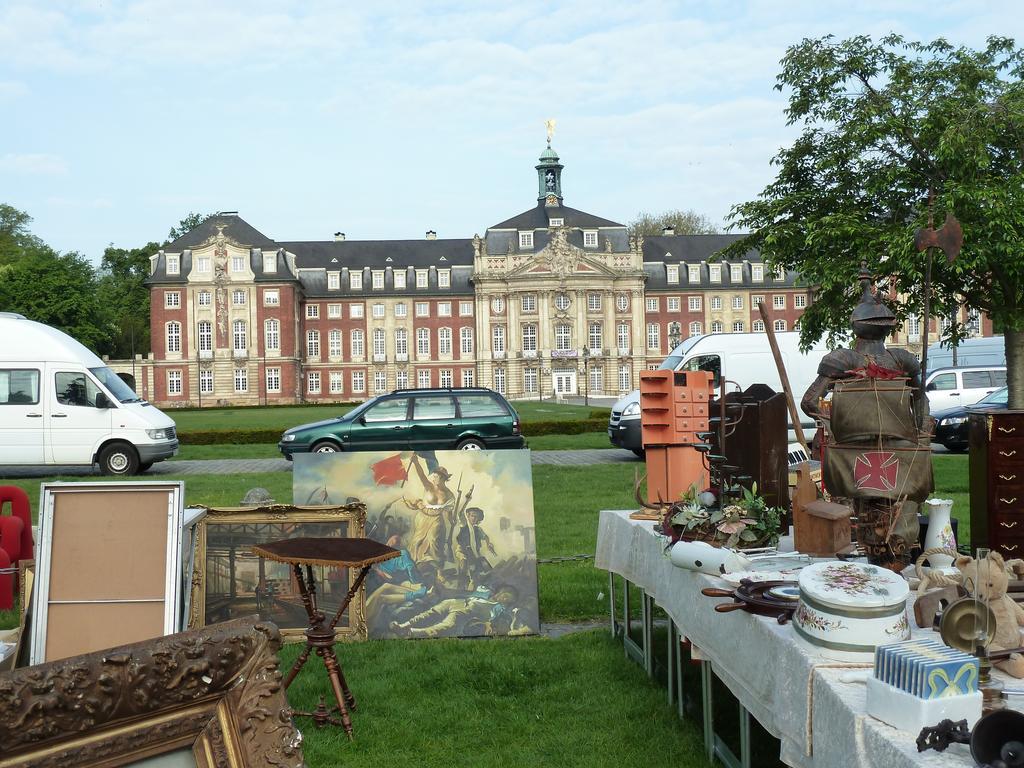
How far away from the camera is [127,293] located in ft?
270

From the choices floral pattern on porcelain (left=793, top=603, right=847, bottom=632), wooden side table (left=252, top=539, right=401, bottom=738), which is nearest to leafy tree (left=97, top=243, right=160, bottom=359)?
wooden side table (left=252, top=539, right=401, bottom=738)

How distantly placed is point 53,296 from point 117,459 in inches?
2033

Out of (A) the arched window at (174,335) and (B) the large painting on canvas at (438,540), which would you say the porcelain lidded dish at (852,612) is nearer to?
(B) the large painting on canvas at (438,540)

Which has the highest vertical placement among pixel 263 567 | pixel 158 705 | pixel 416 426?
pixel 158 705

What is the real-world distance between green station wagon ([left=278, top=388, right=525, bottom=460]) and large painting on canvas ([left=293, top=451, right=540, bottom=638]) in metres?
11.3

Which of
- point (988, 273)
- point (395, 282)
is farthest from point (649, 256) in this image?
point (988, 273)

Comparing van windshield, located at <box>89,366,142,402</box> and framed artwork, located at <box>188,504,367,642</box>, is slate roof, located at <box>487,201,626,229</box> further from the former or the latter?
framed artwork, located at <box>188,504,367,642</box>

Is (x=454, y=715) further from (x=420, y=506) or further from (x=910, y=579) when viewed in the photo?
(x=910, y=579)

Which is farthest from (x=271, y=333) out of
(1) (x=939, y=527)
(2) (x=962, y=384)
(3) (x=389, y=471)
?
(1) (x=939, y=527)

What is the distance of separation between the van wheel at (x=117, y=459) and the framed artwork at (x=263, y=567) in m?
12.0

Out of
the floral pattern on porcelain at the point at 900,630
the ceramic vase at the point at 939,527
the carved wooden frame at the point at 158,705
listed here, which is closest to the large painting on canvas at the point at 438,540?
the ceramic vase at the point at 939,527

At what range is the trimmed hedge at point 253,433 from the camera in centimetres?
2581

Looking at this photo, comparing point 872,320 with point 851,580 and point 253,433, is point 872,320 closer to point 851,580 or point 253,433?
point 851,580

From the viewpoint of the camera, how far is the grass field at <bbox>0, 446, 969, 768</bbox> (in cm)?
455
